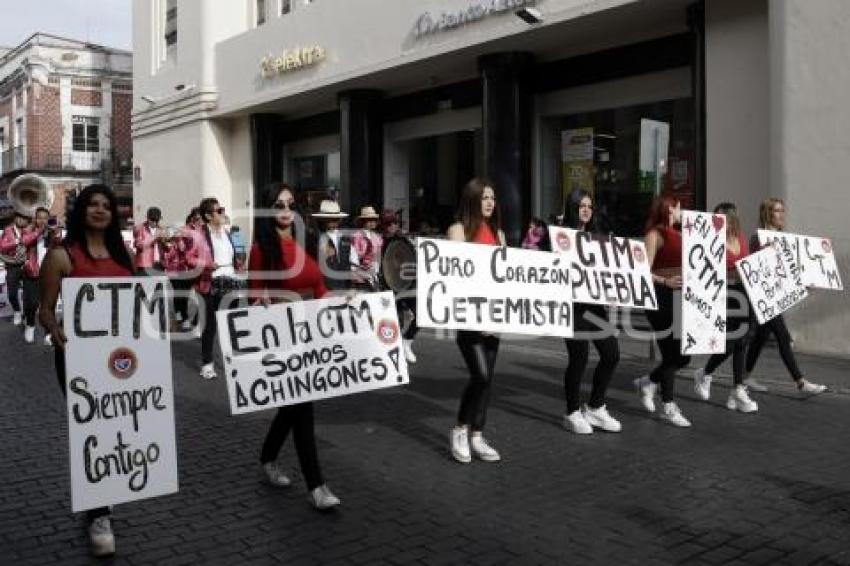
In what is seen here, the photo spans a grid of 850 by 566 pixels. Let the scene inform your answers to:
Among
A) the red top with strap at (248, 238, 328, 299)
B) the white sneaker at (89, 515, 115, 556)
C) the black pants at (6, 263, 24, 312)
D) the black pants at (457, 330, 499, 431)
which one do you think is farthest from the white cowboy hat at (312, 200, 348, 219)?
the white sneaker at (89, 515, 115, 556)

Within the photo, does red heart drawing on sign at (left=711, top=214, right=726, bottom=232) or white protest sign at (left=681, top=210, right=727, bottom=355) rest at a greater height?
red heart drawing on sign at (left=711, top=214, right=726, bottom=232)

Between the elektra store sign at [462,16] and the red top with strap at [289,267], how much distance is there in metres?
10.0

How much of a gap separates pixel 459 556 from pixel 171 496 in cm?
197

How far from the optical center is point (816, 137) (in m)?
10.4

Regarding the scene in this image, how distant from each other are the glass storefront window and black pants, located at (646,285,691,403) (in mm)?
6732

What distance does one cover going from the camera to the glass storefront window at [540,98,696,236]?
14.0m

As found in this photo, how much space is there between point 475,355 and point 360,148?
582 inches

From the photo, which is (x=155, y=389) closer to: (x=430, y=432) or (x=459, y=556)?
(x=459, y=556)

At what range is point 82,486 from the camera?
4410 mm

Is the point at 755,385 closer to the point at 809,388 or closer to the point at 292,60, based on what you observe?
the point at 809,388

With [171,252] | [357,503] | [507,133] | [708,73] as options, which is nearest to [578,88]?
[507,133]

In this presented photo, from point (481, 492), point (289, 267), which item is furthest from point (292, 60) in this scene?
point (481, 492)

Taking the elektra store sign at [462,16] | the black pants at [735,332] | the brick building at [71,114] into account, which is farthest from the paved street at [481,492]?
the brick building at [71,114]

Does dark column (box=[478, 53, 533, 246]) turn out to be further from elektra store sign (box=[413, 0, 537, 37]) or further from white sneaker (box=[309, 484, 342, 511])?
white sneaker (box=[309, 484, 342, 511])
